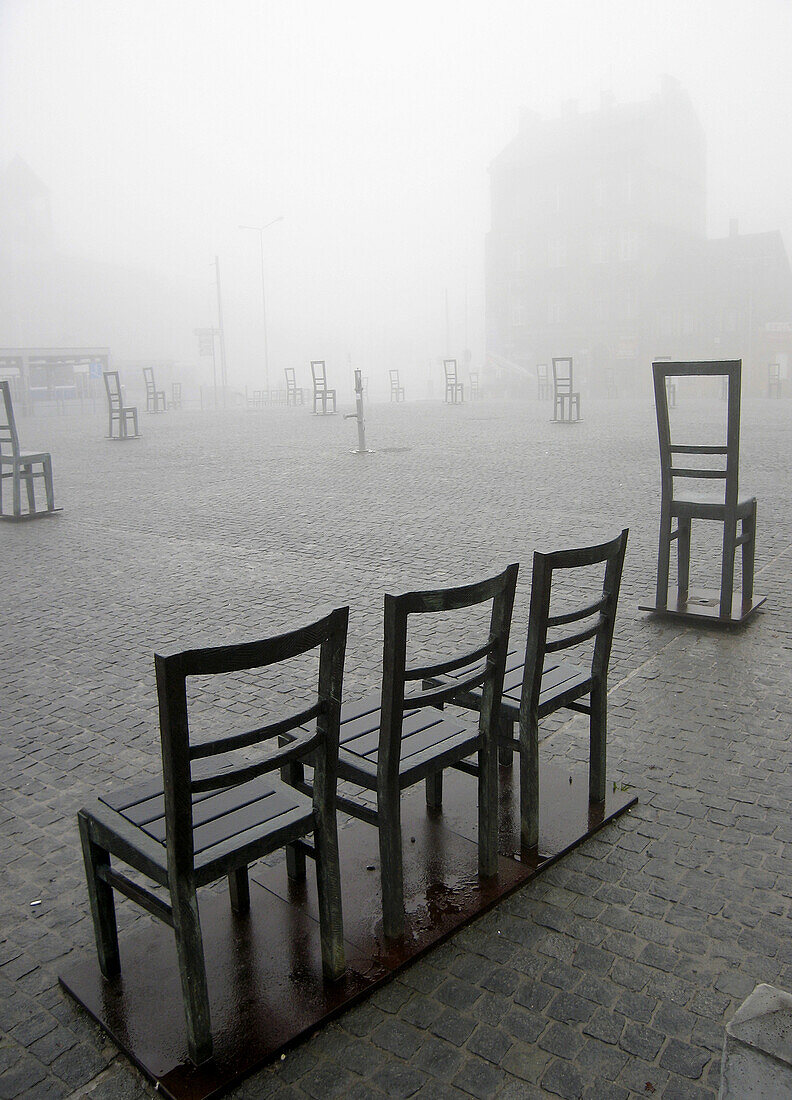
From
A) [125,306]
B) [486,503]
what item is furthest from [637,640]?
[125,306]

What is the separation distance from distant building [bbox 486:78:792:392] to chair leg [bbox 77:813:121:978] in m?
51.7

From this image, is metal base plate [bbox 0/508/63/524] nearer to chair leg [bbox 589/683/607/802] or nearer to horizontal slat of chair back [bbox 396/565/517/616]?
chair leg [bbox 589/683/607/802]

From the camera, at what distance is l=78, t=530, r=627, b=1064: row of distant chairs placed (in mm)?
2162

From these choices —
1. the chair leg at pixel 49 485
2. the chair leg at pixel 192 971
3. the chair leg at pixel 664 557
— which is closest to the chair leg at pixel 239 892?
the chair leg at pixel 192 971

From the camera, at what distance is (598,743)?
136 inches

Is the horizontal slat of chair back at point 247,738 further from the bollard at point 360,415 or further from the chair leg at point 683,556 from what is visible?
the bollard at point 360,415

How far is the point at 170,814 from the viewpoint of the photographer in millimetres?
2143

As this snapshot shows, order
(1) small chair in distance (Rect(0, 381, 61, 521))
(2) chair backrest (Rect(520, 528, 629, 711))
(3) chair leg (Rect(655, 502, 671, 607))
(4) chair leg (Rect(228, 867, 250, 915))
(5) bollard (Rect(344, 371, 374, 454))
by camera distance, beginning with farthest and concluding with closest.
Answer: (5) bollard (Rect(344, 371, 374, 454)), (1) small chair in distance (Rect(0, 381, 61, 521)), (3) chair leg (Rect(655, 502, 671, 607)), (2) chair backrest (Rect(520, 528, 629, 711)), (4) chair leg (Rect(228, 867, 250, 915))

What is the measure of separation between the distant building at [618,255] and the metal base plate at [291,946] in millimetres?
50650

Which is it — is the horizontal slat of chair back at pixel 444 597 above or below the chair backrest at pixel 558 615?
above

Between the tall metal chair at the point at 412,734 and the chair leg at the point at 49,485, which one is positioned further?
the chair leg at the point at 49,485

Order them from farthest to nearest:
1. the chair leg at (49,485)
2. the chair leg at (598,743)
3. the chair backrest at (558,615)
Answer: the chair leg at (49,485) → the chair leg at (598,743) → the chair backrest at (558,615)

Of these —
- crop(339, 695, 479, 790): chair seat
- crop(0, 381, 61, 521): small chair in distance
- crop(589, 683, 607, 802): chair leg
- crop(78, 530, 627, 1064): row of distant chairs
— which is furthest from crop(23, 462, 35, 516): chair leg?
crop(589, 683, 607, 802): chair leg

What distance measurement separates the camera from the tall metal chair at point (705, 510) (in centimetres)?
551
